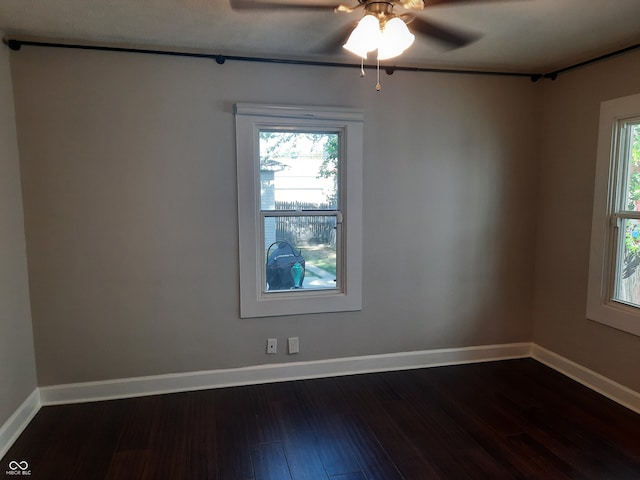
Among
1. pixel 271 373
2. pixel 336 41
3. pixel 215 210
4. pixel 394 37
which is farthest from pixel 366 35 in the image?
pixel 271 373

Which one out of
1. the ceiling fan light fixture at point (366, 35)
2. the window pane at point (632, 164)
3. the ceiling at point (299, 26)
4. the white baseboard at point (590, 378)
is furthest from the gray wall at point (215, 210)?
the ceiling fan light fixture at point (366, 35)

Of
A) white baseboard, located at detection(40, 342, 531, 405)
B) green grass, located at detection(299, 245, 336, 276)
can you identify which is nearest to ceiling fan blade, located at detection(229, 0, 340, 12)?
green grass, located at detection(299, 245, 336, 276)

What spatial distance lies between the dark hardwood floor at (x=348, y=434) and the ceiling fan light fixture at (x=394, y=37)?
82.2 inches

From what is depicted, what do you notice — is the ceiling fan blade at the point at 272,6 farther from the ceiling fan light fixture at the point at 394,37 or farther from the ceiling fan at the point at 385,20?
the ceiling fan light fixture at the point at 394,37

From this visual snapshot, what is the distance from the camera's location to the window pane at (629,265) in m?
2.75

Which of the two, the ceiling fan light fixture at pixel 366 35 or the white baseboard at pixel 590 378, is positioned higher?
the ceiling fan light fixture at pixel 366 35

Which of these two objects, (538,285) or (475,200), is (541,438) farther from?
(475,200)

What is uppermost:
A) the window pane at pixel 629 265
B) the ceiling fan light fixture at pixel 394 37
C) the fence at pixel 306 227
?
the ceiling fan light fixture at pixel 394 37

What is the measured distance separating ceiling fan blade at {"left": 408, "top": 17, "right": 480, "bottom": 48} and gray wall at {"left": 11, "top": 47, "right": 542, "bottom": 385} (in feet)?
1.65

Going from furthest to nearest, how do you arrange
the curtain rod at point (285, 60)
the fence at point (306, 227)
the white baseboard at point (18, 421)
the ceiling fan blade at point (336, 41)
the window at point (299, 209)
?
1. the fence at point (306, 227)
2. the window at point (299, 209)
3. the curtain rod at point (285, 60)
4. the ceiling fan blade at point (336, 41)
5. the white baseboard at point (18, 421)

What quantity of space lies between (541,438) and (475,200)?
1.77m

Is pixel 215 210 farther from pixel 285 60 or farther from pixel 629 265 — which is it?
pixel 629 265

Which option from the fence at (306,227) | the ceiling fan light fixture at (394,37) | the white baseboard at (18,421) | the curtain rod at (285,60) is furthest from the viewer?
the fence at (306,227)

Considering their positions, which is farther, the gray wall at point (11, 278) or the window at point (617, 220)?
the window at point (617, 220)
